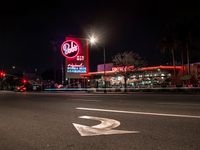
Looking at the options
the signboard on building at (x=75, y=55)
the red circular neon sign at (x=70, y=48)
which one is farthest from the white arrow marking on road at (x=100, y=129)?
the red circular neon sign at (x=70, y=48)

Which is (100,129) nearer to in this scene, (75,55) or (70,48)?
(75,55)

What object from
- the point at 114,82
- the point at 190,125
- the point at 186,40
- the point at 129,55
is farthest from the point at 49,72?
the point at 190,125

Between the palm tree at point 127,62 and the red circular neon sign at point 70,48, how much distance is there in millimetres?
9883

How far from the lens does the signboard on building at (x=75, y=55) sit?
52.5 m

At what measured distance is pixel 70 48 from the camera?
5322 cm

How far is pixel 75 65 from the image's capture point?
52.8 m

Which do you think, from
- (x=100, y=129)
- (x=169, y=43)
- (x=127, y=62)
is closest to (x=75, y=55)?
(x=127, y=62)

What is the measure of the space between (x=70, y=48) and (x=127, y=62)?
12026 mm

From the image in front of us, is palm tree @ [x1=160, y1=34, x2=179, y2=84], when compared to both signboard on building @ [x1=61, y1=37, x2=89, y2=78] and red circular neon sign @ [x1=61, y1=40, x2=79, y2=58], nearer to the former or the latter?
signboard on building @ [x1=61, y1=37, x2=89, y2=78]

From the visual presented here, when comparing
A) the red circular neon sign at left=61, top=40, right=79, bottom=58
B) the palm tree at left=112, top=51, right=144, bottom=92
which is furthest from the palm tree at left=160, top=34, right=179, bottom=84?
the red circular neon sign at left=61, top=40, right=79, bottom=58

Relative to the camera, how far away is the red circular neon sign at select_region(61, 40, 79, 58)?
174ft

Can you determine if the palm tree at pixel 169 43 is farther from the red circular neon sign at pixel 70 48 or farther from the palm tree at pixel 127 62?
the red circular neon sign at pixel 70 48

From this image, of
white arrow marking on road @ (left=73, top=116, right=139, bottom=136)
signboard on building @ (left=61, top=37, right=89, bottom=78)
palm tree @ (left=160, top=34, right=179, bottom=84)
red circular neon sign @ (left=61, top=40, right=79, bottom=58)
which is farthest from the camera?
red circular neon sign @ (left=61, top=40, right=79, bottom=58)

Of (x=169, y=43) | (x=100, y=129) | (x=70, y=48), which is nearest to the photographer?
(x=100, y=129)
